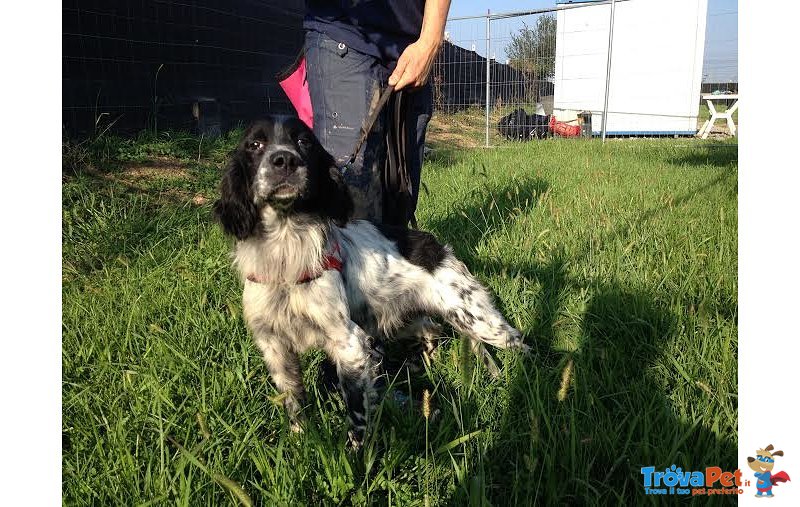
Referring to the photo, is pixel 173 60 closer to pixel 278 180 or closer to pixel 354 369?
pixel 278 180

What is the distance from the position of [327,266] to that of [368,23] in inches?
48.0

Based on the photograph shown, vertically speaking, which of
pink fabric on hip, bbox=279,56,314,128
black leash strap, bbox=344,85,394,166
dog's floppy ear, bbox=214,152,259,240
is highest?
pink fabric on hip, bbox=279,56,314,128

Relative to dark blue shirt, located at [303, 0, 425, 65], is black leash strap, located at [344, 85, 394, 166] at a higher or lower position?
lower

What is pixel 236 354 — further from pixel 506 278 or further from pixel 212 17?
pixel 212 17

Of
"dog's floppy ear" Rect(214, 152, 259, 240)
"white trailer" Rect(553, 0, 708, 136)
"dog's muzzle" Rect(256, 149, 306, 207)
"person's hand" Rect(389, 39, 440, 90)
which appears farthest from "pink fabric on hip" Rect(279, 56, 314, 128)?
"white trailer" Rect(553, 0, 708, 136)

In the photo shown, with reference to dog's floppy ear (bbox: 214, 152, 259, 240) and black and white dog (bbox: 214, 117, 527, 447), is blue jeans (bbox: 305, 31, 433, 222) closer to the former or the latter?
black and white dog (bbox: 214, 117, 527, 447)

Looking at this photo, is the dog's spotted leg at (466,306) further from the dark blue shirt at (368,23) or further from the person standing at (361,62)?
the dark blue shirt at (368,23)

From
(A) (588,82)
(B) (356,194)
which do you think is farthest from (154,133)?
(A) (588,82)

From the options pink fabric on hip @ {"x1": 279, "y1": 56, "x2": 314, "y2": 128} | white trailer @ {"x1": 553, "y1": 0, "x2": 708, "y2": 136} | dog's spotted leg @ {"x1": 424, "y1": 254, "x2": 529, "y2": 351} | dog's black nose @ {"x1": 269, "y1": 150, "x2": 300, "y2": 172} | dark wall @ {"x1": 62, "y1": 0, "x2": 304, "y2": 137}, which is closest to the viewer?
dog's black nose @ {"x1": 269, "y1": 150, "x2": 300, "y2": 172}

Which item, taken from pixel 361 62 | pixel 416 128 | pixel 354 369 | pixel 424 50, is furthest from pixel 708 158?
pixel 354 369

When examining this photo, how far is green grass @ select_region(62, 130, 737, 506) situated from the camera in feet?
5.21

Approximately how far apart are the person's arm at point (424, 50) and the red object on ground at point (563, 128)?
454 inches
